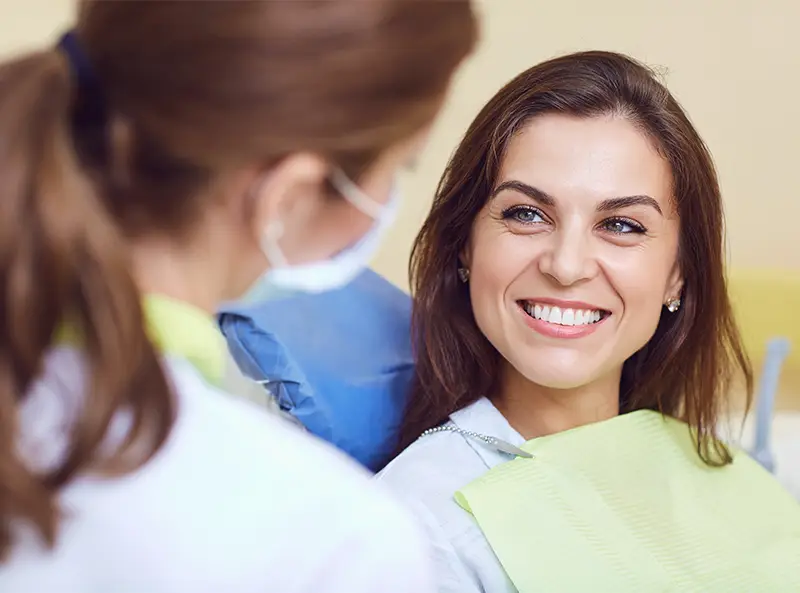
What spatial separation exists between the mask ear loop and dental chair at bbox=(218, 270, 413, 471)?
1.94 feet

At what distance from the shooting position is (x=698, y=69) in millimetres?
2002

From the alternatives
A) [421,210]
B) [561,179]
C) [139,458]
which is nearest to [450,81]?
[139,458]

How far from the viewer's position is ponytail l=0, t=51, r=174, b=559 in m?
0.55

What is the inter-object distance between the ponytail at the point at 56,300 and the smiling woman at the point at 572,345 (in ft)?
1.92

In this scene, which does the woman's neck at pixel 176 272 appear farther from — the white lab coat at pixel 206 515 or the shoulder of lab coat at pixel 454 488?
the shoulder of lab coat at pixel 454 488

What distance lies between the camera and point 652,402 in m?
1.38

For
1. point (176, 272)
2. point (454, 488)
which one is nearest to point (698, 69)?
point (454, 488)

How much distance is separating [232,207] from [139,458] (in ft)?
0.56

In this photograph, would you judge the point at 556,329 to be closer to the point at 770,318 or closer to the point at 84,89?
the point at 84,89

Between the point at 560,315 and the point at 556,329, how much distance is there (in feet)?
0.06

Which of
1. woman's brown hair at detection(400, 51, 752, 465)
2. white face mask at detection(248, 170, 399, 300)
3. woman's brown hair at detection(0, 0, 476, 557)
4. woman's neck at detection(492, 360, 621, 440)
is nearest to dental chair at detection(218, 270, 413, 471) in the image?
woman's brown hair at detection(400, 51, 752, 465)

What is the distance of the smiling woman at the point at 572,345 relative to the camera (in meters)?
1.13

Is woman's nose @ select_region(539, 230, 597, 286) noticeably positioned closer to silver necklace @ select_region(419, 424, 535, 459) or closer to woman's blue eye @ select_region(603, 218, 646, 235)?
woman's blue eye @ select_region(603, 218, 646, 235)

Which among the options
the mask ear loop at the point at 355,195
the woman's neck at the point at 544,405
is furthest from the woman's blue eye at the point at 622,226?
the mask ear loop at the point at 355,195
